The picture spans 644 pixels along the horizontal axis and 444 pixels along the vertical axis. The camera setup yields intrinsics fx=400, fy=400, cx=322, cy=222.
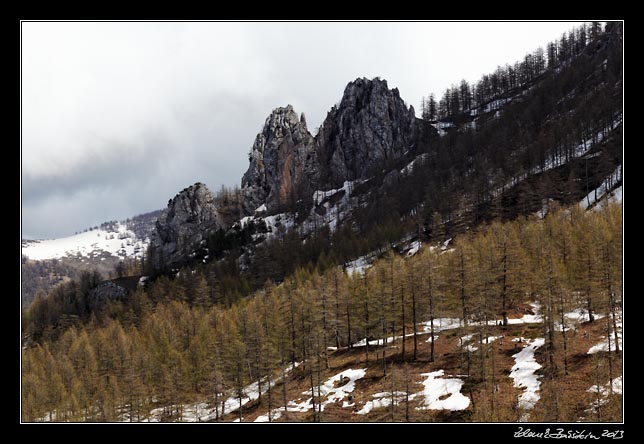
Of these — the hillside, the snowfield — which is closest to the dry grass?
the hillside

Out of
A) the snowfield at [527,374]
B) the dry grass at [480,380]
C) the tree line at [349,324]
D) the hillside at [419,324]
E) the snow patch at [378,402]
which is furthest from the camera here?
the tree line at [349,324]

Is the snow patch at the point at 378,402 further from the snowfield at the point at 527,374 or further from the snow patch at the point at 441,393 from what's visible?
the snowfield at the point at 527,374

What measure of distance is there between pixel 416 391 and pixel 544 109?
155063mm

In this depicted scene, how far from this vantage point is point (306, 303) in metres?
67.8

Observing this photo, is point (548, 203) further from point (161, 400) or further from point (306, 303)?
point (161, 400)

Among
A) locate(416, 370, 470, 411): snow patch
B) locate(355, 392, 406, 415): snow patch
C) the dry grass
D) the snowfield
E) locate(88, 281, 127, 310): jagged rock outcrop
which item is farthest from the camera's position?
locate(88, 281, 127, 310): jagged rock outcrop
